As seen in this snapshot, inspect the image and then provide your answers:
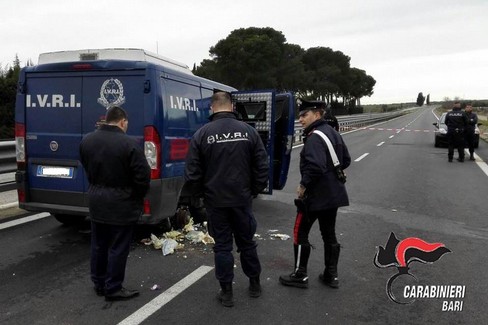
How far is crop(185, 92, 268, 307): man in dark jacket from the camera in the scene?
3.66m

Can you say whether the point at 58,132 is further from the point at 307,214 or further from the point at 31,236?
the point at 307,214

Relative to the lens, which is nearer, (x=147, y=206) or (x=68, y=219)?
(x=147, y=206)

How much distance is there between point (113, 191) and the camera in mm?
3723

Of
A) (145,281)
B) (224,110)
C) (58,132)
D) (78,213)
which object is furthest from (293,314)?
(58,132)

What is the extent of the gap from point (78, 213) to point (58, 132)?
1025 mm

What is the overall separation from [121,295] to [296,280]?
1637 mm

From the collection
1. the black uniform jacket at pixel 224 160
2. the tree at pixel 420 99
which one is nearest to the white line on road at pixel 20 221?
the black uniform jacket at pixel 224 160

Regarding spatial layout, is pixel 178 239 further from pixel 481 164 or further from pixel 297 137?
pixel 297 137

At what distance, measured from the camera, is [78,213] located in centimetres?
511

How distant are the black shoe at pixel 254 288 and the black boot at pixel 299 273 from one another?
34 cm

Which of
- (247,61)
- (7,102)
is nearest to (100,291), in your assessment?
(7,102)

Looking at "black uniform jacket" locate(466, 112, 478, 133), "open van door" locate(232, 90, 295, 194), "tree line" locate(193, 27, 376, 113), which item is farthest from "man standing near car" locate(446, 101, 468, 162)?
"tree line" locate(193, 27, 376, 113)

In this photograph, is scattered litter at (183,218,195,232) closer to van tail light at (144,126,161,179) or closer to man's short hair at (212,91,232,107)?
van tail light at (144,126,161,179)

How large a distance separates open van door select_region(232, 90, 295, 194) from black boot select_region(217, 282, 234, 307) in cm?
258
